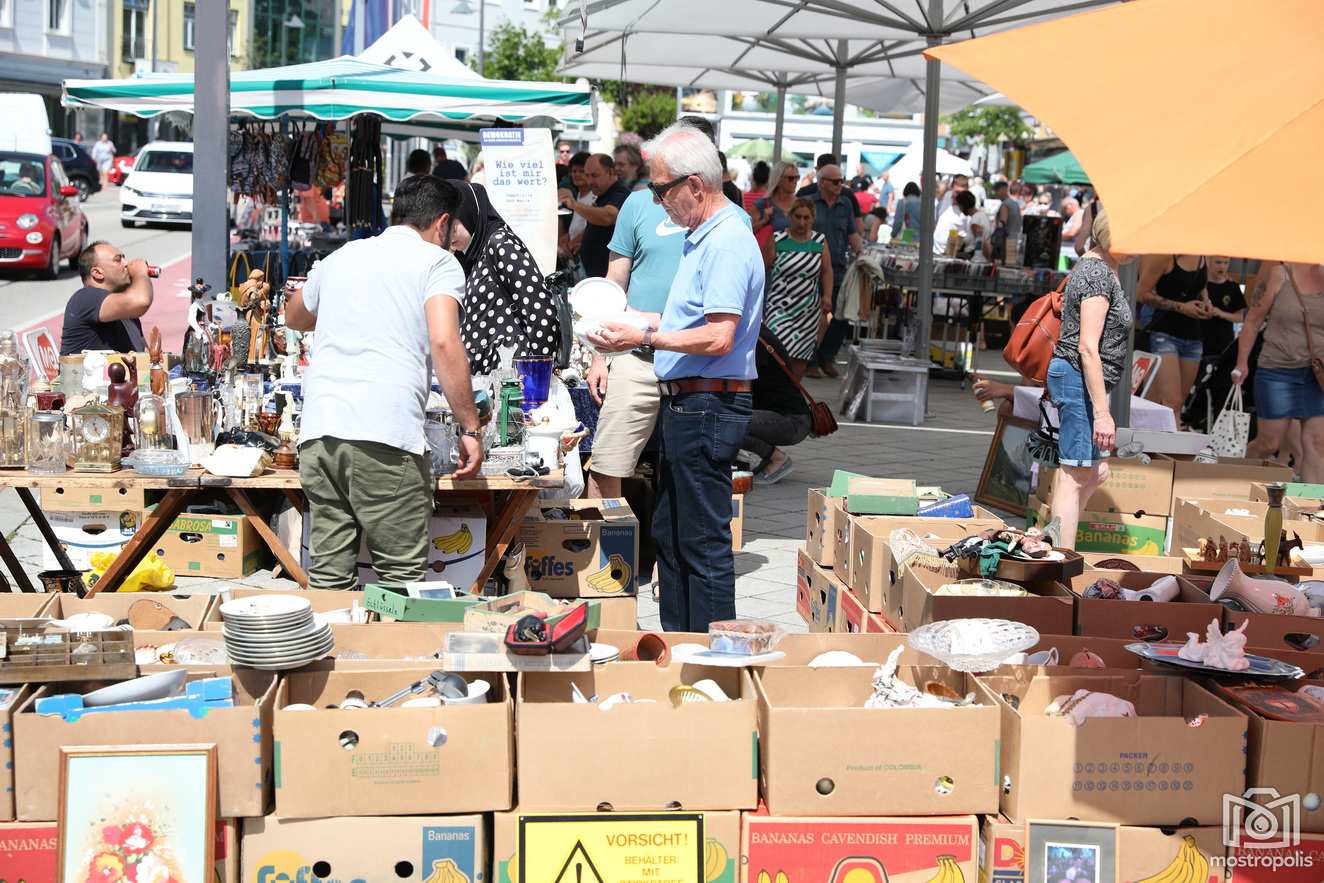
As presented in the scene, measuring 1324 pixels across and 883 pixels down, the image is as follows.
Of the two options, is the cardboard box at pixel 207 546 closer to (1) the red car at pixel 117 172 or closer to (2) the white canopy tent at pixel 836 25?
(2) the white canopy tent at pixel 836 25

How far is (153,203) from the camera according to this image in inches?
1037

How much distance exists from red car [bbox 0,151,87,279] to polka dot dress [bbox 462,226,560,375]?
14499 millimetres

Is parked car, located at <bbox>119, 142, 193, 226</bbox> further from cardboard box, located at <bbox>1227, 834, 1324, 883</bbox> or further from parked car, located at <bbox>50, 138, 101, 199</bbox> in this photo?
cardboard box, located at <bbox>1227, 834, 1324, 883</bbox>

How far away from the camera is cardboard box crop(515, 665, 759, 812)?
3057mm

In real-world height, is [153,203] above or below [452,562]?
above

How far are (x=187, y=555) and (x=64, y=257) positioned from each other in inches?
657

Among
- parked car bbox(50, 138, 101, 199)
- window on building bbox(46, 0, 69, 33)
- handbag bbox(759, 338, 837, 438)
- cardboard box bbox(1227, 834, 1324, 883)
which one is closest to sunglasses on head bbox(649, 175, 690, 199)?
cardboard box bbox(1227, 834, 1324, 883)

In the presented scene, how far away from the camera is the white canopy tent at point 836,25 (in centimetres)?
1041

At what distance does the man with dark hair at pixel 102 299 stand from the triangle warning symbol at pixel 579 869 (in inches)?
176

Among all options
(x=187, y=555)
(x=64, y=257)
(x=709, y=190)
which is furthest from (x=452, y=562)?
(x=64, y=257)

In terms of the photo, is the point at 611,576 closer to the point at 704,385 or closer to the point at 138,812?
the point at 704,385

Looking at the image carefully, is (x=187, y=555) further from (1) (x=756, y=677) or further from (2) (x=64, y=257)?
(2) (x=64, y=257)

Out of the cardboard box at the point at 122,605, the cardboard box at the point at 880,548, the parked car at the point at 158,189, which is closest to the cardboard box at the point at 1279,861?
the cardboard box at the point at 880,548

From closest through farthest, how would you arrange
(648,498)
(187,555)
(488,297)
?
(187,555) → (488,297) → (648,498)
